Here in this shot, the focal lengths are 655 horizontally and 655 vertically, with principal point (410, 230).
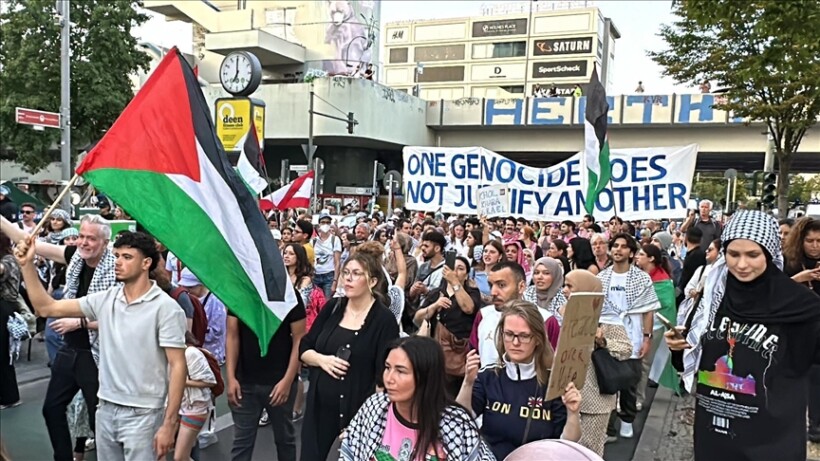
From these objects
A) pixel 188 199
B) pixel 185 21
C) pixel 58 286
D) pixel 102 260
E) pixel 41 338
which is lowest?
pixel 41 338

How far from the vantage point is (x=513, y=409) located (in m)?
3.07

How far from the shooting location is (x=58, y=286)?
8398mm

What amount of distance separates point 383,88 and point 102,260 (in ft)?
108

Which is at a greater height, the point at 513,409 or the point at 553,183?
the point at 553,183

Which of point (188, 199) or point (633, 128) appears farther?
point (633, 128)

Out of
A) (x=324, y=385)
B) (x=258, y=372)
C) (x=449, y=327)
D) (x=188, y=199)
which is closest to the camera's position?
(x=188, y=199)

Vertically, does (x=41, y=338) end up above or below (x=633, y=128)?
below

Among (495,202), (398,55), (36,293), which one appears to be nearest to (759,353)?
(36,293)

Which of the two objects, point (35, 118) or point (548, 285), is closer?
point (548, 285)

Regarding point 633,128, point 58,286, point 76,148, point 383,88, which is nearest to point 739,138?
point 633,128

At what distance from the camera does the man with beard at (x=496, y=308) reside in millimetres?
3863

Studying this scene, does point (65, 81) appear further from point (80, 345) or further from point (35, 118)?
point (80, 345)

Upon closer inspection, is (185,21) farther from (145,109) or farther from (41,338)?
(145,109)

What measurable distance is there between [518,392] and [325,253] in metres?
6.87
